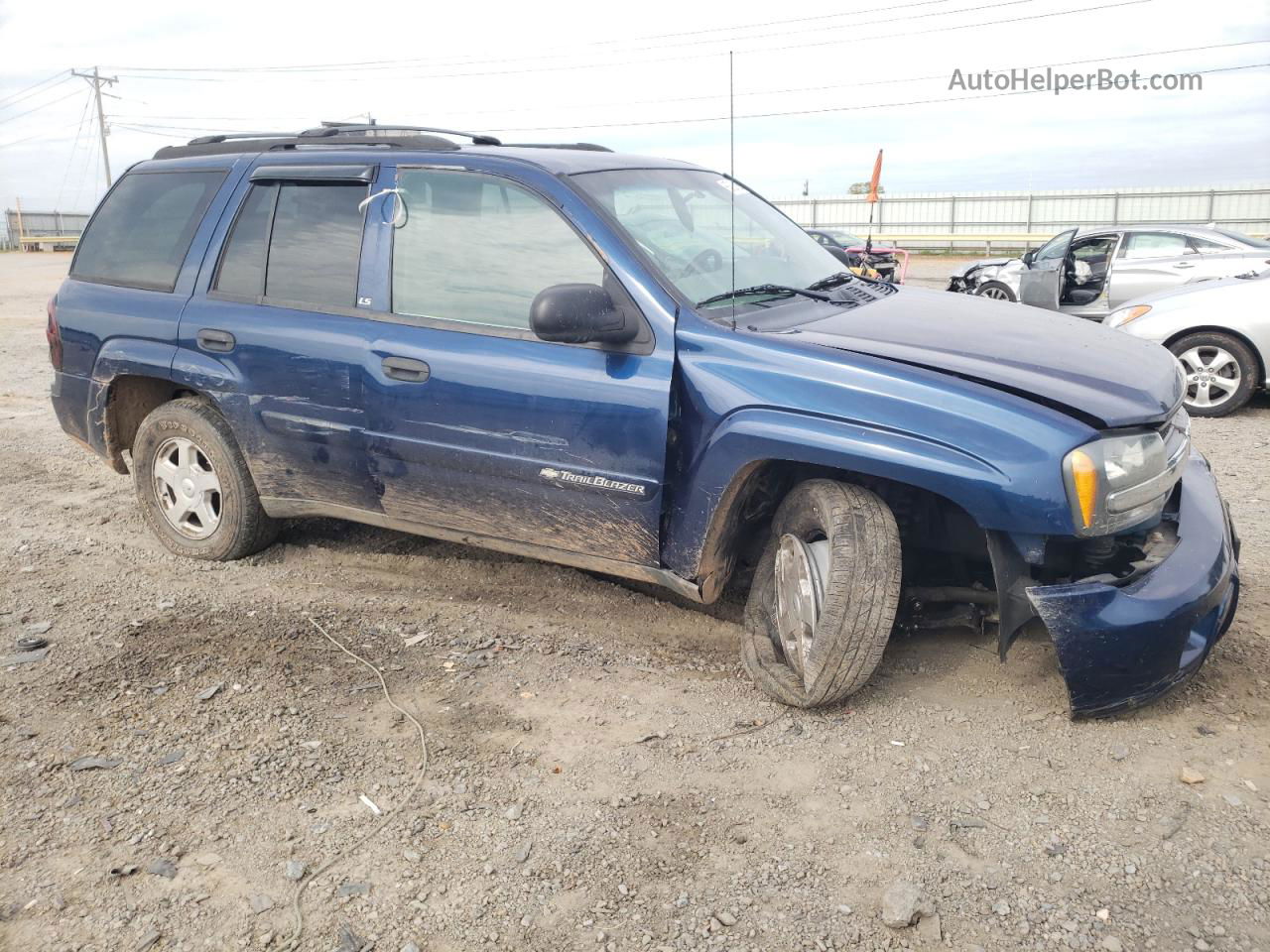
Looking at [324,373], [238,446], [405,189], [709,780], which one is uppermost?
[405,189]

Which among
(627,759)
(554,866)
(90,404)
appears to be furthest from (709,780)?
(90,404)

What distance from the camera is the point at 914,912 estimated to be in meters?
2.54

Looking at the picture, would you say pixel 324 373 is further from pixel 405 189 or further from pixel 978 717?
pixel 978 717

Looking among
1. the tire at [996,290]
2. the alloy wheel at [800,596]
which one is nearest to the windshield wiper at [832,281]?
the alloy wheel at [800,596]

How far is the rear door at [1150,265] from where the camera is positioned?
12.1 metres

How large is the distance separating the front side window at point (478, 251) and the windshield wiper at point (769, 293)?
0.43 meters

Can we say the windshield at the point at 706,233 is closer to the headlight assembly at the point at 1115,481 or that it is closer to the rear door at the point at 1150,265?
the headlight assembly at the point at 1115,481

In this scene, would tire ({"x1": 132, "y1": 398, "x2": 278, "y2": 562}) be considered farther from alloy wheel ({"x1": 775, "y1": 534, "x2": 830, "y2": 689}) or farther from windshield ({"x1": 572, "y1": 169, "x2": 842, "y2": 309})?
alloy wheel ({"x1": 775, "y1": 534, "x2": 830, "y2": 689})

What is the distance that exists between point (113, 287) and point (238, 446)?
1.06m

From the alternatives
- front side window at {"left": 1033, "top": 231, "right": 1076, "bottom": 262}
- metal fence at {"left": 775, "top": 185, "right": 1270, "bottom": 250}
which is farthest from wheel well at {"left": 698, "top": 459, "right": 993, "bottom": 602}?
metal fence at {"left": 775, "top": 185, "right": 1270, "bottom": 250}

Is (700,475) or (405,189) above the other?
(405,189)

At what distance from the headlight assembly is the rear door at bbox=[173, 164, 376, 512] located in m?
2.61

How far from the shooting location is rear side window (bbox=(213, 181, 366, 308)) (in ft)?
14.0

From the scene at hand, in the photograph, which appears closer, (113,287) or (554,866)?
(554,866)
